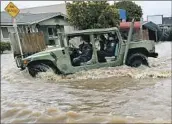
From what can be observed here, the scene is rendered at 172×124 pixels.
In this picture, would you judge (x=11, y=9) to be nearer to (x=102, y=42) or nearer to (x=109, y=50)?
(x=102, y=42)

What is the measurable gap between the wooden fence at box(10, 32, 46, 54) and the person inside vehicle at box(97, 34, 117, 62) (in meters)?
3.50

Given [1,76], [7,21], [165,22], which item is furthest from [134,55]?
[165,22]

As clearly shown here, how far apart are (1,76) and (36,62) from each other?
7.83 feet

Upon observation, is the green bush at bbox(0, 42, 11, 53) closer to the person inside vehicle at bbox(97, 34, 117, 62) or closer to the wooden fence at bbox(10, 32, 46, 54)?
the wooden fence at bbox(10, 32, 46, 54)

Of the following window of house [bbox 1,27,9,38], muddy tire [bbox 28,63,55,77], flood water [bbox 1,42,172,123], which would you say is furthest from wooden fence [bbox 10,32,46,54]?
window of house [bbox 1,27,9,38]

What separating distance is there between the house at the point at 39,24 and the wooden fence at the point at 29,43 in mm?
15028

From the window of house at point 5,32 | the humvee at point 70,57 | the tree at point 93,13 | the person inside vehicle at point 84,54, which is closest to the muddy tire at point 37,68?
the humvee at point 70,57

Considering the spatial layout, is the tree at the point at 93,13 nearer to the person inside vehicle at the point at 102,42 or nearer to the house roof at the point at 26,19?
the house roof at the point at 26,19

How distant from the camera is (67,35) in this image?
35.6 feet

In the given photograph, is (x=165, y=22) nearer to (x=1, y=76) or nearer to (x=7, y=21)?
(x=7, y=21)

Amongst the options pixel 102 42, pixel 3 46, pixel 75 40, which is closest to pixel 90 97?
pixel 75 40

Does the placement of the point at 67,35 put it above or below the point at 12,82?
above

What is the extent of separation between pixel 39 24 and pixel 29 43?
18.8 m

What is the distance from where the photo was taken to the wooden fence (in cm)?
1325
